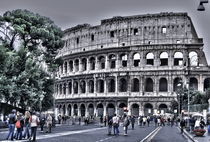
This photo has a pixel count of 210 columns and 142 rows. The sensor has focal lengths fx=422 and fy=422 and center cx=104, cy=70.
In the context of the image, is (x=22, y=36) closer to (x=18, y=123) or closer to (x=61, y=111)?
(x=18, y=123)

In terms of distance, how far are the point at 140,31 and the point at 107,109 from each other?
1293cm

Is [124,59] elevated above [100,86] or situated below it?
above

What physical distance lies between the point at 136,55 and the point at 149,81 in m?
4.49

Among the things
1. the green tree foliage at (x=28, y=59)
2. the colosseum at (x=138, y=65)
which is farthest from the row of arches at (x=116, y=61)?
the green tree foliage at (x=28, y=59)

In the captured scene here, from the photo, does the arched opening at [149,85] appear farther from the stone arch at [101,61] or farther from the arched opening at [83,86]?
the arched opening at [83,86]

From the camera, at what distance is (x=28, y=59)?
3306cm

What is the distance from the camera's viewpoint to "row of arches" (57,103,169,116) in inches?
2429

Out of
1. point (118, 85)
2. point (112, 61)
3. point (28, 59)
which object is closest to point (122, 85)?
point (118, 85)

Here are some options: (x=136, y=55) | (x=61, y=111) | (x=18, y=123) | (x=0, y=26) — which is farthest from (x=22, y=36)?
(x=61, y=111)

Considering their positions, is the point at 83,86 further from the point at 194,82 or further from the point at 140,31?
the point at 194,82

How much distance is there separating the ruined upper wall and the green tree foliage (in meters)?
25.8

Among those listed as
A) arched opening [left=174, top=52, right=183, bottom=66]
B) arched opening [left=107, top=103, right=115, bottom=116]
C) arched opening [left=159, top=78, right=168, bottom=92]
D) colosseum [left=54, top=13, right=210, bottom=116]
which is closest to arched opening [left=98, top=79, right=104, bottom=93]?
colosseum [left=54, top=13, right=210, bottom=116]

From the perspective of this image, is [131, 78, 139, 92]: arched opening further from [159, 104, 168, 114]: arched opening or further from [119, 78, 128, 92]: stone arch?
[159, 104, 168, 114]: arched opening

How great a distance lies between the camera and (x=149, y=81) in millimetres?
63562
